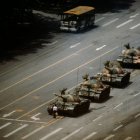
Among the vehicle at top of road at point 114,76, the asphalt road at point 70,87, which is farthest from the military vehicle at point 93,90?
the vehicle at top of road at point 114,76

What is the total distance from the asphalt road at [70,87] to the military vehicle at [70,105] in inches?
24.7

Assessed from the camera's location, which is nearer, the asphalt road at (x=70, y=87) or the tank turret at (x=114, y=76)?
the asphalt road at (x=70, y=87)

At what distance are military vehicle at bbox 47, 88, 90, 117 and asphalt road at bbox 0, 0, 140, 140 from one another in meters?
0.63

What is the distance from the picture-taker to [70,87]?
71.1m

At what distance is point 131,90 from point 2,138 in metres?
19.1

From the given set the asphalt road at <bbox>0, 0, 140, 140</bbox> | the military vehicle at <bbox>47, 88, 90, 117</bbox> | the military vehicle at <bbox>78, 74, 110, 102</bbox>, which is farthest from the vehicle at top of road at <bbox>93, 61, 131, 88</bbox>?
the military vehicle at <bbox>47, 88, 90, 117</bbox>

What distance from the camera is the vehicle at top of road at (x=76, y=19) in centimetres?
9331

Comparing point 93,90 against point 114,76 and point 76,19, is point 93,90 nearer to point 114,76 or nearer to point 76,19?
point 114,76

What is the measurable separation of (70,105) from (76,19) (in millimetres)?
33535

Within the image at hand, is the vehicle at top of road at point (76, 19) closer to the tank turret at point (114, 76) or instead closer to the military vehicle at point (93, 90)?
the tank turret at point (114, 76)

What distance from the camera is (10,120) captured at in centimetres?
6159

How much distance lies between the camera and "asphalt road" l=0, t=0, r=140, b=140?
58.2 meters

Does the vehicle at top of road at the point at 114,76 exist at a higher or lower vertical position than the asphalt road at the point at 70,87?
higher

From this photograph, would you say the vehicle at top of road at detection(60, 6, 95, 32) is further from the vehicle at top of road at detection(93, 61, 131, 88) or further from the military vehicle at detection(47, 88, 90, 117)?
the military vehicle at detection(47, 88, 90, 117)
